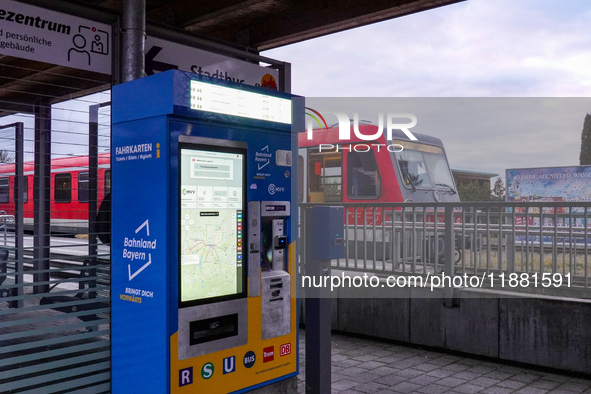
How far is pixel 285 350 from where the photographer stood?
457 cm

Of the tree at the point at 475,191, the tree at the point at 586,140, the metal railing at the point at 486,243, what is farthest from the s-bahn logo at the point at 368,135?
the tree at the point at 586,140

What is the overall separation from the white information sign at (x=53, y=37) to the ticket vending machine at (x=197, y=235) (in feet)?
2.28

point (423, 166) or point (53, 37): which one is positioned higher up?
point (53, 37)

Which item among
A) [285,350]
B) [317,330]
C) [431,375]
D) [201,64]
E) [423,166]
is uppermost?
[201,64]

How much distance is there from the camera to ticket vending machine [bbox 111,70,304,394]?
3.66 metres

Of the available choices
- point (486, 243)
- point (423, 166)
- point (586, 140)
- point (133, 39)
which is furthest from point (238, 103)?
point (586, 140)

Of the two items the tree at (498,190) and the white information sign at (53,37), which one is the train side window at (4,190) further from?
the tree at (498,190)

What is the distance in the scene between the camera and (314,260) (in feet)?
13.5

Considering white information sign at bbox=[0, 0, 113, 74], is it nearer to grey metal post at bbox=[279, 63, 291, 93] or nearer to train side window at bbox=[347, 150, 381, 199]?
grey metal post at bbox=[279, 63, 291, 93]

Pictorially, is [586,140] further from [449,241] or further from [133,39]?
[133,39]

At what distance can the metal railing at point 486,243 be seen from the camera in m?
6.11

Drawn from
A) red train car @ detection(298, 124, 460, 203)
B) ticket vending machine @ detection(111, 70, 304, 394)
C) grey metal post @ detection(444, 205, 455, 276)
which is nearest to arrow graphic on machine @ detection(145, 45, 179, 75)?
ticket vending machine @ detection(111, 70, 304, 394)

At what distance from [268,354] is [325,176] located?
8783 millimetres

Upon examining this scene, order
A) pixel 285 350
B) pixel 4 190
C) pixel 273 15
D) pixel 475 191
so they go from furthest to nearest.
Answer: pixel 475 191 < pixel 4 190 < pixel 273 15 < pixel 285 350
